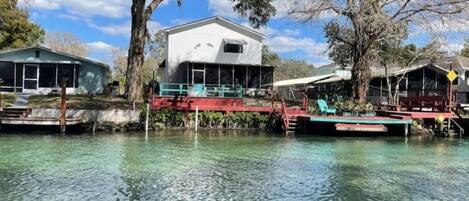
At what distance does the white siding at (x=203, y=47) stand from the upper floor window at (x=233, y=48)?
0.24 metres

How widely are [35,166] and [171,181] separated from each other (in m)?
4.46

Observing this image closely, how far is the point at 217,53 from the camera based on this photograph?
3859 cm

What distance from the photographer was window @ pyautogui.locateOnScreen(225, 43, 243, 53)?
38697mm

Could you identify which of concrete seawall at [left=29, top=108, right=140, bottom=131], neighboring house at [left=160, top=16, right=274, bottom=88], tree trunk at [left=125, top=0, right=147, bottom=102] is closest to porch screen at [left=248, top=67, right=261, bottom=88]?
neighboring house at [left=160, top=16, right=274, bottom=88]

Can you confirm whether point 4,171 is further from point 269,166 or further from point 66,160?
point 269,166

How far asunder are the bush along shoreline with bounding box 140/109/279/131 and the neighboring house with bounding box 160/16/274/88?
31.1 feet

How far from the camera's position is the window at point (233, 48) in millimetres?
38697

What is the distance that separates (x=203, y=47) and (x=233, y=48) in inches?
90.0

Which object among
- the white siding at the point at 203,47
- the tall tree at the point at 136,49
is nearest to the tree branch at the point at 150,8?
the tall tree at the point at 136,49

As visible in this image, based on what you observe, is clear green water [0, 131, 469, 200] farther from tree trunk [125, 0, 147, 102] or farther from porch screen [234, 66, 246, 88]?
porch screen [234, 66, 246, 88]

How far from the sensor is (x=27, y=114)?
25.0 metres

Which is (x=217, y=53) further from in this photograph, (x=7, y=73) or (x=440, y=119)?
(x=440, y=119)

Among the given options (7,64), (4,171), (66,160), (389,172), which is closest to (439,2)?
(389,172)

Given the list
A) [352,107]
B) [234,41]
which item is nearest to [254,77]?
[234,41]
